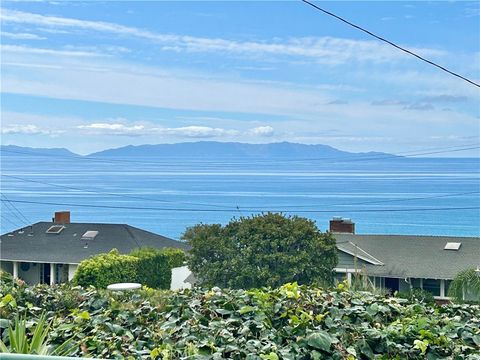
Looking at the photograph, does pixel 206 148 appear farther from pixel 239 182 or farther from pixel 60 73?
pixel 60 73

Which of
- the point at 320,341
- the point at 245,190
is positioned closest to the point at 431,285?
the point at 320,341

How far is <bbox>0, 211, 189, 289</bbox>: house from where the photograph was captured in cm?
1739

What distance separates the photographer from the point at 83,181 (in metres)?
45.5

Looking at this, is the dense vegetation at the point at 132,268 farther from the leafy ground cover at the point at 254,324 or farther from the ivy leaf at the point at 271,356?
the ivy leaf at the point at 271,356

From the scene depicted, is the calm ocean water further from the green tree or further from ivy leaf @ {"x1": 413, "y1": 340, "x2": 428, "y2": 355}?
ivy leaf @ {"x1": 413, "y1": 340, "x2": 428, "y2": 355}

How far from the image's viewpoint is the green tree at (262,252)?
15.3 m

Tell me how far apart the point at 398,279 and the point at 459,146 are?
3130 cm

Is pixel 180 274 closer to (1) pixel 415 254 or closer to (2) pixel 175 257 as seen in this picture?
(2) pixel 175 257

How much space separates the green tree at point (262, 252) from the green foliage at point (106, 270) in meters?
1.65

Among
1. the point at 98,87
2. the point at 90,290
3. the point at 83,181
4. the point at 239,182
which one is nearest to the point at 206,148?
the point at 239,182

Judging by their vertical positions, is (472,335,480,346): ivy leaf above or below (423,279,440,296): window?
above

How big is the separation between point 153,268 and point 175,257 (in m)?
0.88

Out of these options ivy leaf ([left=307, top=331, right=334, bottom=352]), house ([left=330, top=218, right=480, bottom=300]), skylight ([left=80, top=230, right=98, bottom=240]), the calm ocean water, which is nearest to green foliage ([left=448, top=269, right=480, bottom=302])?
house ([left=330, top=218, right=480, bottom=300])

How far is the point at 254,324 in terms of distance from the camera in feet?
6.54
